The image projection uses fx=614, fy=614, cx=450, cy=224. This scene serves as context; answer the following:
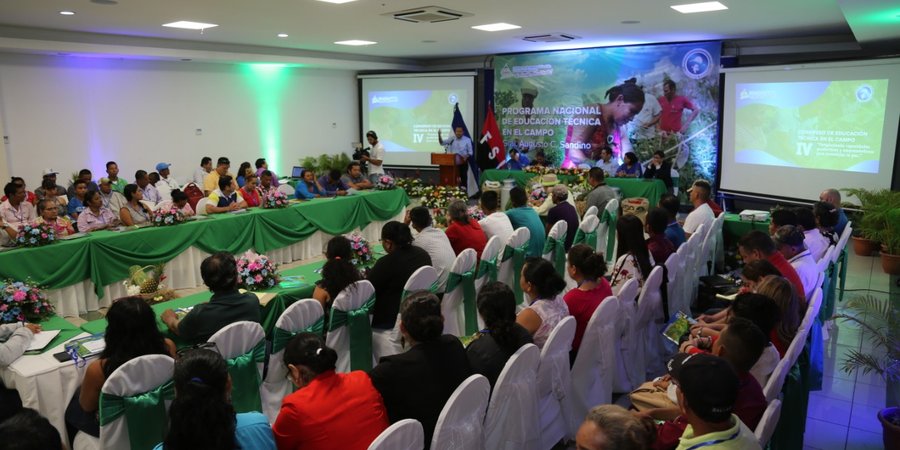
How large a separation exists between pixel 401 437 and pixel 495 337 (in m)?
1.08

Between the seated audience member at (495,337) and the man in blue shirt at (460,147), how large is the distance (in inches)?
440

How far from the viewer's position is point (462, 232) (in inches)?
223

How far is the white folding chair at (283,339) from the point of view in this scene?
3.55m

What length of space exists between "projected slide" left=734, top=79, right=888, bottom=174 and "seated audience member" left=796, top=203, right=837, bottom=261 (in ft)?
13.8

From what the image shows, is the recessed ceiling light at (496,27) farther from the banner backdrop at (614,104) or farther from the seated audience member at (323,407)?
the seated audience member at (323,407)

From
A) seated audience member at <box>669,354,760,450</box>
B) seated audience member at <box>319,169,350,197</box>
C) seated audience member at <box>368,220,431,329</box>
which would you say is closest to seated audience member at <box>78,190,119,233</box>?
seated audience member at <box>319,169,350,197</box>

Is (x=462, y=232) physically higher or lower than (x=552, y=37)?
lower

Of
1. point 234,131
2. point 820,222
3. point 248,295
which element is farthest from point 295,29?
point 820,222

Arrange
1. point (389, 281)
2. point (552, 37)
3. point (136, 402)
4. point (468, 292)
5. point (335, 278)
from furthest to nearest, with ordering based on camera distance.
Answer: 1. point (552, 37)
2. point (468, 292)
3. point (389, 281)
4. point (335, 278)
5. point (136, 402)

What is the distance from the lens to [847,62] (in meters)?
8.99

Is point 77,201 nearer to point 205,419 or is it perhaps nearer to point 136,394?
point 136,394

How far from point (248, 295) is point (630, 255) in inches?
108

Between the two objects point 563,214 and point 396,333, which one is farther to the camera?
point 563,214

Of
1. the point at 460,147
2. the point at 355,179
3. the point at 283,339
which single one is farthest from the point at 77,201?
the point at 460,147
